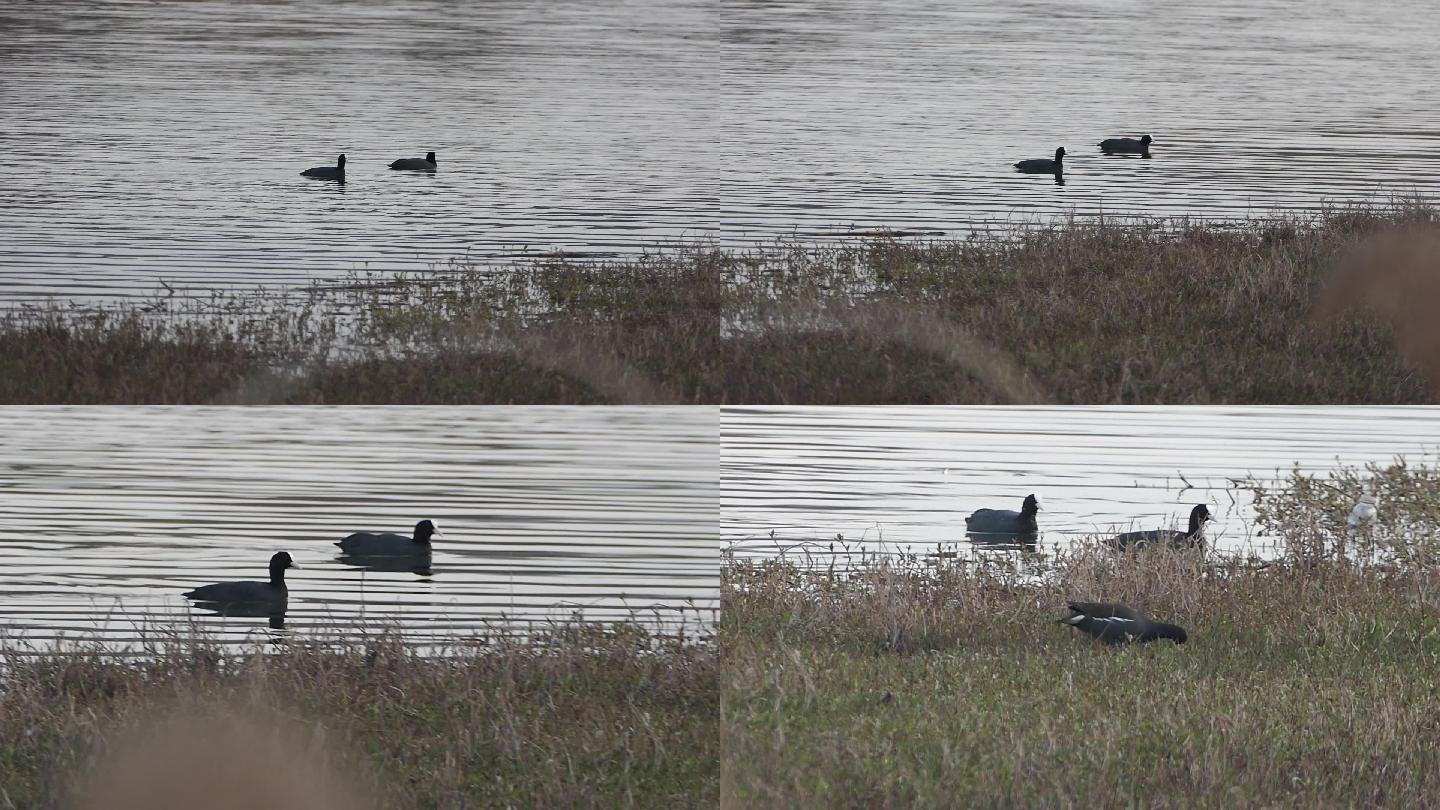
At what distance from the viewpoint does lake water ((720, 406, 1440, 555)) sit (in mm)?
8727

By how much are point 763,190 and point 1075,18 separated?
6035cm

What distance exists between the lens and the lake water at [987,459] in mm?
8727

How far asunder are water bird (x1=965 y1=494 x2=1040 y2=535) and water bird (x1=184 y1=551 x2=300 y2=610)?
4994 millimetres

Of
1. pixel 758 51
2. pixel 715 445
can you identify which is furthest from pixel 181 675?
pixel 758 51

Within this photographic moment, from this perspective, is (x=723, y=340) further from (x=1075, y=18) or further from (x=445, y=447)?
(x=1075, y=18)

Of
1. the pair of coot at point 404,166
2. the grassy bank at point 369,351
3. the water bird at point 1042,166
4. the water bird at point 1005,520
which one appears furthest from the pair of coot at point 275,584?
the water bird at point 1042,166

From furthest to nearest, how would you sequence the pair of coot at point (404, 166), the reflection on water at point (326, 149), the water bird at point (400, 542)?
the pair of coot at point (404, 166) → the reflection on water at point (326, 149) → the water bird at point (400, 542)

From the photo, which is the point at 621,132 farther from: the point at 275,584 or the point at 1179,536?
the point at 1179,536

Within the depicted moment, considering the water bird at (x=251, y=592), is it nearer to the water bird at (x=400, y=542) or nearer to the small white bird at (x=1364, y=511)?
the water bird at (x=400, y=542)

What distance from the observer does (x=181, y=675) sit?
8945 mm

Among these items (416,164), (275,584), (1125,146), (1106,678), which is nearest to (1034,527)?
(1106,678)

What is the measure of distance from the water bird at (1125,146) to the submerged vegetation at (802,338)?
16.8 m

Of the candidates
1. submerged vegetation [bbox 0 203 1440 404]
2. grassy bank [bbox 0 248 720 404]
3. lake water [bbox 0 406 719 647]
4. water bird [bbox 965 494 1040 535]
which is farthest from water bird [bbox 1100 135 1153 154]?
lake water [bbox 0 406 719 647]

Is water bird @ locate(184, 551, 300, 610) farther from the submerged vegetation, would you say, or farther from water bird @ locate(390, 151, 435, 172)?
water bird @ locate(390, 151, 435, 172)
